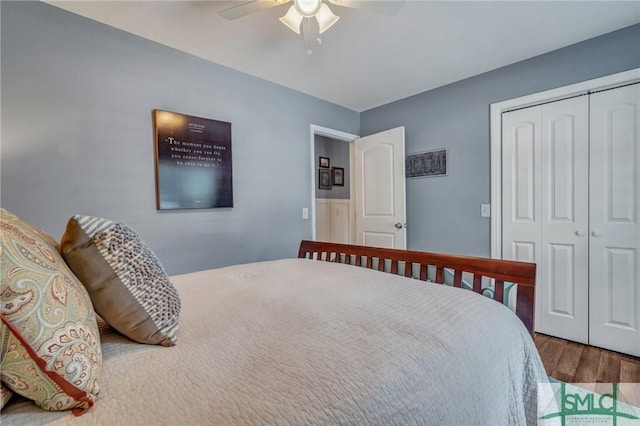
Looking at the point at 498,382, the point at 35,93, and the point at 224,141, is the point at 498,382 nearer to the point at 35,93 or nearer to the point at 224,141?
the point at 224,141

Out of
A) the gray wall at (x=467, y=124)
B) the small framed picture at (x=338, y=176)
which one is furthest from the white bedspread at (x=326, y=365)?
the small framed picture at (x=338, y=176)

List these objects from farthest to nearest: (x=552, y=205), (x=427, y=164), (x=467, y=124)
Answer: (x=427, y=164) < (x=467, y=124) < (x=552, y=205)

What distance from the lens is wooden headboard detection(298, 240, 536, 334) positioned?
3.87 feet

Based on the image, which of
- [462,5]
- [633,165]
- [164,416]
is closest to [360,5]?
[462,5]

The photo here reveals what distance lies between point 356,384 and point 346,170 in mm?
4292

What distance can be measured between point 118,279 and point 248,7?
5.02 feet

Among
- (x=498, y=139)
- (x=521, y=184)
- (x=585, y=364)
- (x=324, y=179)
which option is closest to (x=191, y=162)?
(x=324, y=179)

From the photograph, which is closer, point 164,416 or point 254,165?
point 164,416

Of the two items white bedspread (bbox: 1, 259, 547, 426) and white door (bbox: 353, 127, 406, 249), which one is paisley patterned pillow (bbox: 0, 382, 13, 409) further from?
white door (bbox: 353, 127, 406, 249)

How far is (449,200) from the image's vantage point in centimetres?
292

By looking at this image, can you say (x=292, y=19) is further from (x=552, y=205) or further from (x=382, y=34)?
(x=552, y=205)

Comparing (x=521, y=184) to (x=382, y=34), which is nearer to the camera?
(x=382, y=34)

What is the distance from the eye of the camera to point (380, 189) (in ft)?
11.0

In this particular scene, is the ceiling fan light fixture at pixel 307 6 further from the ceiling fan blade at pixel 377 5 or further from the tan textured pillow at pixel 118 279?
the tan textured pillow at pixel 118 279
